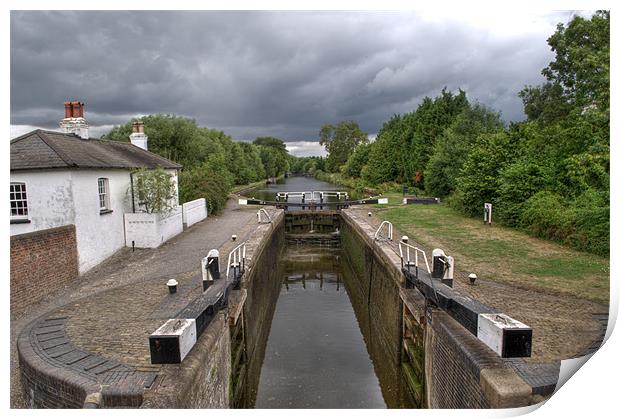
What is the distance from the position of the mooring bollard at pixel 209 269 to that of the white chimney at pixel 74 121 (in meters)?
7.90

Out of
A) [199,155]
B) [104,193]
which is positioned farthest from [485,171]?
[199,155]

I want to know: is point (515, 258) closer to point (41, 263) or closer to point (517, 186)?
point (517, 186)

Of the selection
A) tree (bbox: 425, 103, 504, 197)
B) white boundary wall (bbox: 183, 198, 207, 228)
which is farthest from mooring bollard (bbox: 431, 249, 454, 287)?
tree (bbox: 425, 103, 504, 197)

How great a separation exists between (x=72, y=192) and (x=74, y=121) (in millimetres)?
4567

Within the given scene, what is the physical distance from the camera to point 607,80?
259 inches

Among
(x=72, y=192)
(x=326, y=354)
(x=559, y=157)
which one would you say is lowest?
(x=326, y=354)

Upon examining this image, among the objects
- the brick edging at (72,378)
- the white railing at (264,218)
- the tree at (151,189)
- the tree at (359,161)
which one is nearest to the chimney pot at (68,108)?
the tree at (151,189)

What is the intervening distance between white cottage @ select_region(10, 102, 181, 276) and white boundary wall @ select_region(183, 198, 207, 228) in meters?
3.92

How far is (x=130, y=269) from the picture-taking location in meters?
10.0

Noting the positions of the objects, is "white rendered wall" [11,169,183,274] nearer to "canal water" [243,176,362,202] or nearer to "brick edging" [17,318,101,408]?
"brick edging" [17,318,101,408]

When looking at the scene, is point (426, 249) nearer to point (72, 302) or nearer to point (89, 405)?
point (72, 302)

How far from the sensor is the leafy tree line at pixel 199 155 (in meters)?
19.8

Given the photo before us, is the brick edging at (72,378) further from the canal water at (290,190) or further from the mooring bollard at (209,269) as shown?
the canal water at (290,190)
